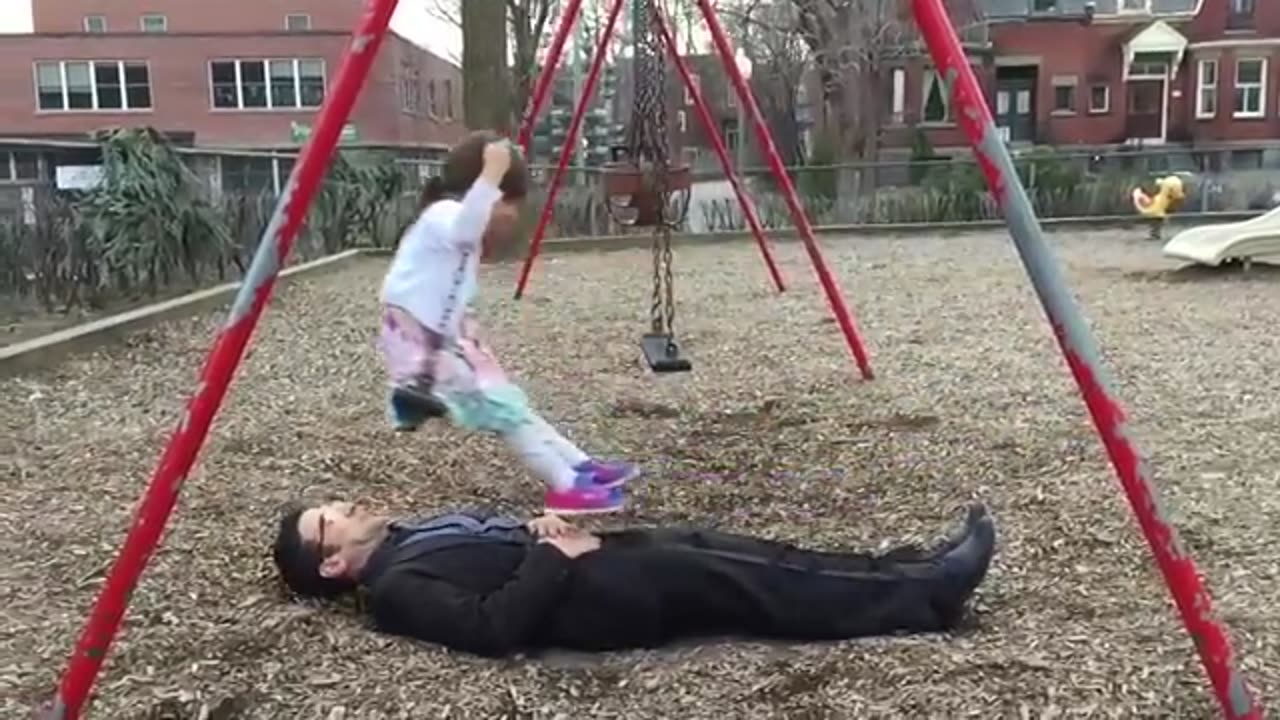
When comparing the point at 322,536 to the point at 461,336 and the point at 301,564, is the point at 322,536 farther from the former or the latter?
the point at 461,336

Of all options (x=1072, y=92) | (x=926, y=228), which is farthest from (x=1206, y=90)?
(x=926, y=228)

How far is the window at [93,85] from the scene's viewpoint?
42406mm

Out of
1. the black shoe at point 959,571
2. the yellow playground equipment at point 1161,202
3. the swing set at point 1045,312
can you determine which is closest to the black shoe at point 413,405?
the swing set at point 1045,312

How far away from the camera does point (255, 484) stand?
Result: 4.36 m

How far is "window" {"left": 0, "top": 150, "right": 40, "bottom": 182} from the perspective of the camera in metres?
8.80

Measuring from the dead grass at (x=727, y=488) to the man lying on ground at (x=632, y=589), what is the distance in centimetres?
6

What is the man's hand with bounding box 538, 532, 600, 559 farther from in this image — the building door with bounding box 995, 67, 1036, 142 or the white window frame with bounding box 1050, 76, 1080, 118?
the white window frame with bounding box 1050, 76, 1080, 118

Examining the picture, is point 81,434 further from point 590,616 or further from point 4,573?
point 590,616

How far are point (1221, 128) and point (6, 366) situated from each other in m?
35.6

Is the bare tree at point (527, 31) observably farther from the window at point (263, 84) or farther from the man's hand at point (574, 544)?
the man's hand at point (574, 544)

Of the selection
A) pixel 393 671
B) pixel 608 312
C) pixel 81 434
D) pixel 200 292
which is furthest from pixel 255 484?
pixel 200 292

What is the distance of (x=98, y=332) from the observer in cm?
747

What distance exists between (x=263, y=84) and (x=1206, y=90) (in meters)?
28.9

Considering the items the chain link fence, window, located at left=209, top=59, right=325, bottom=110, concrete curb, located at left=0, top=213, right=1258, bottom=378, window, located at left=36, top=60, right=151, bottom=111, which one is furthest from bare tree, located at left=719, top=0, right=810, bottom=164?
window, located at left=36, top=60, right=151, bottom=111
